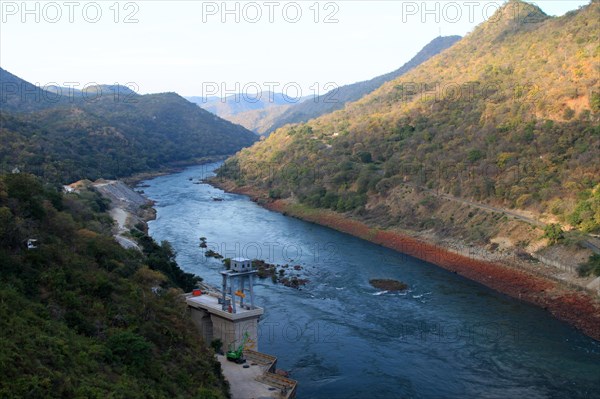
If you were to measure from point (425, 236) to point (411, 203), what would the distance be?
648cm

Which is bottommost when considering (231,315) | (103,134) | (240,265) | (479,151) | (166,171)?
(231,315)

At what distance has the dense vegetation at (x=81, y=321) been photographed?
1465 cm

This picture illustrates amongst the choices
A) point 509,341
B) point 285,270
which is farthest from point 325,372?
point 285,270

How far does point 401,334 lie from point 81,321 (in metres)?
17.1

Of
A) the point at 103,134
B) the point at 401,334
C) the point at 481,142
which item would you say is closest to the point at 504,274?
the point at 401,334

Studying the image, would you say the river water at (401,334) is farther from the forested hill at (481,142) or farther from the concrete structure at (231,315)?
the forested hill at (481,142)

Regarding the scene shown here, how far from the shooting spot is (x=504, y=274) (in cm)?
4128

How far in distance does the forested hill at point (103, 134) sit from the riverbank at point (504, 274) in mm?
32905

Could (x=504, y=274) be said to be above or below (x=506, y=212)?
below

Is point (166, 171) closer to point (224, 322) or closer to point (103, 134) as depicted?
point (103, 134)

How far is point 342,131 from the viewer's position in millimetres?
91062

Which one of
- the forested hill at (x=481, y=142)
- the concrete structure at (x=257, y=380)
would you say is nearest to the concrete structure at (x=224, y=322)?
the concrete structure at (x=257, y=380)

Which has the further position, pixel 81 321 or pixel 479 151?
pixel 479 151

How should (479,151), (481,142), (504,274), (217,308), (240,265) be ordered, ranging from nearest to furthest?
1. (240,265)
2. (217,308)
3. (504,274)
4. (479,151)
5. (481,142)
